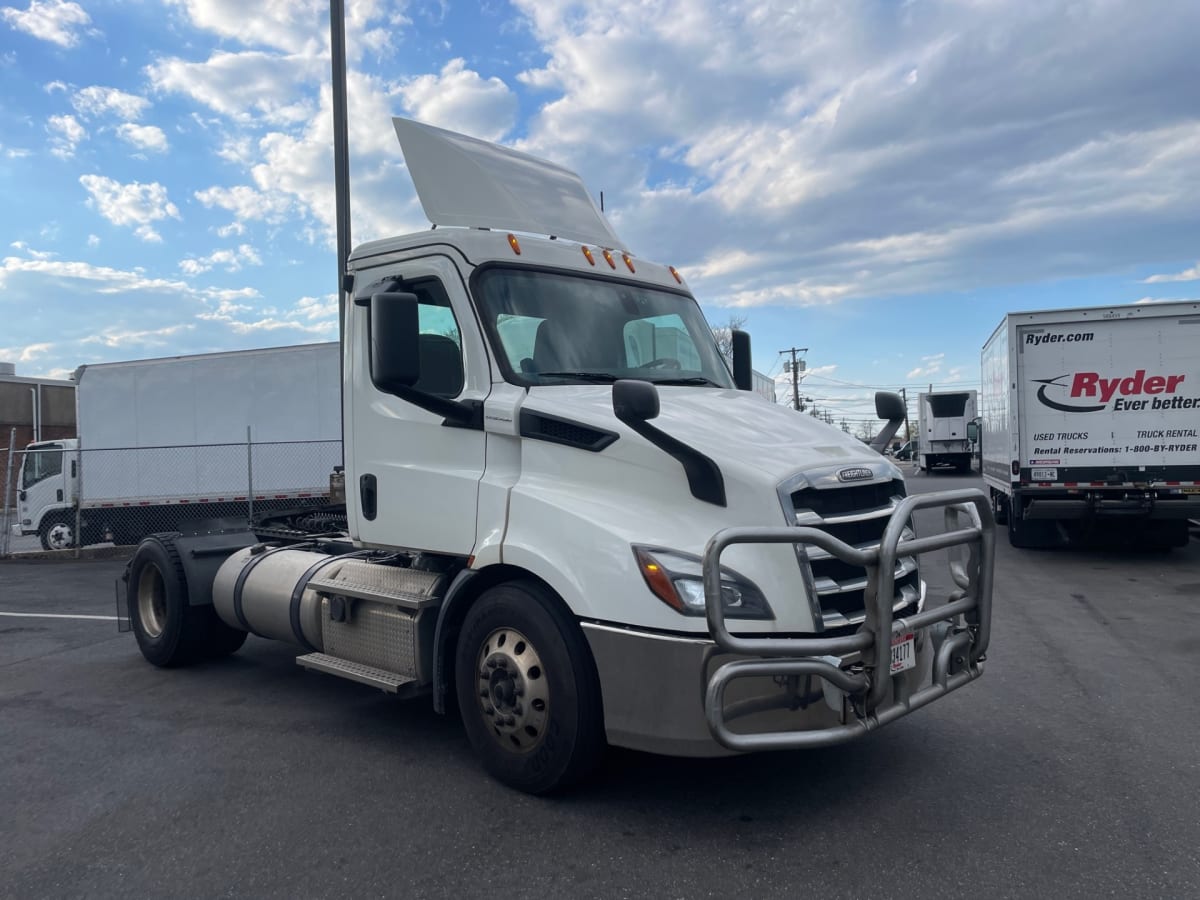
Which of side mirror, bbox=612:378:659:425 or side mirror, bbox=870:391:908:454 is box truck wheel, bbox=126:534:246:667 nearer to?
side mirror, bbox=612:378:659:425

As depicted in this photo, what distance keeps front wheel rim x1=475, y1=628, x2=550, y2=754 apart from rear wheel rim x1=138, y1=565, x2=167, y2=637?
4.08m

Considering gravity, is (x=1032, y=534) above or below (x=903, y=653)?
below

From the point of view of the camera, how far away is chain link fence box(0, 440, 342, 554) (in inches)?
649

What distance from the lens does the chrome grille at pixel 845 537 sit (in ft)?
12.5

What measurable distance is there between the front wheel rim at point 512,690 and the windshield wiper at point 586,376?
1.31 meters

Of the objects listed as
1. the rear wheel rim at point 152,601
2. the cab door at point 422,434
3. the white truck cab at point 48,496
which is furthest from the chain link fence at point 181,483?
the cab door at point 422,434

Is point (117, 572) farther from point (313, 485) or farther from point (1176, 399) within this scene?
point (1176, 399)

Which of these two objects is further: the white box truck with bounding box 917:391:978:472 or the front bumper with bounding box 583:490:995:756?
Result: the white box truck with bounding box 917:391:978:472

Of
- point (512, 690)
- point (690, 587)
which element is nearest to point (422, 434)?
point (512, 690)

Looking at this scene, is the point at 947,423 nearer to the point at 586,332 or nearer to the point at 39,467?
the point at 39,467

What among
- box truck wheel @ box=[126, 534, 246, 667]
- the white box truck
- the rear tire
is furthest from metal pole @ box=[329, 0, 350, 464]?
the white box truck

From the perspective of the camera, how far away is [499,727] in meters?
4.30

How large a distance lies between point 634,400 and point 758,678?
1.21 metres

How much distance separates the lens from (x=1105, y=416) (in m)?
12.2
